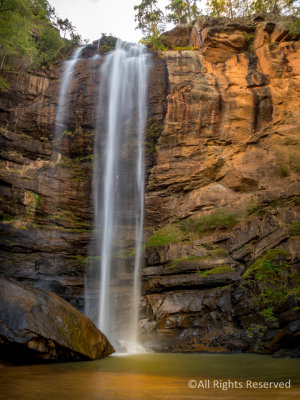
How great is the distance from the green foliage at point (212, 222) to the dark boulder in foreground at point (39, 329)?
26.6ft

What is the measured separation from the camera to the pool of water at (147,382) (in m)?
3.52

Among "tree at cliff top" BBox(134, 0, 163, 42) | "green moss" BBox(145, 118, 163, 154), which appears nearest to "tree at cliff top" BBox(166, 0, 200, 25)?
"tree at cliff top" BBox(134, 0, 163, 42)

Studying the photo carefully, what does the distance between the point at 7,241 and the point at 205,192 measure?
10036 millimetres

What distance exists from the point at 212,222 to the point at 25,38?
14621mm

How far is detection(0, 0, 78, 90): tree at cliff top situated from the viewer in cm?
1414

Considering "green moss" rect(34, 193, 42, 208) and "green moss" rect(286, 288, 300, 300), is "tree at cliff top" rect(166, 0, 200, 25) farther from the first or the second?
"green moss" rect(286, 288, 300, 300)

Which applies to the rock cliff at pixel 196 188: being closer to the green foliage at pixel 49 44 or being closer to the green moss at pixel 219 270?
the green moss at pixel 219 270

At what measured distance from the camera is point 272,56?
18047 mm

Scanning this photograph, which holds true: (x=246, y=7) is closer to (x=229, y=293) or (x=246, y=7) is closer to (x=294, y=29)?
(x=294, y=29)

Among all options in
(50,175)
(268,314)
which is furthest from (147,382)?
(50,175)

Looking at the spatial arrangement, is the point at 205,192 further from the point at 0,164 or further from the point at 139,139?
the point at 0,164

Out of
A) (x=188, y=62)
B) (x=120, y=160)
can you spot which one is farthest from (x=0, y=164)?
(x=188, y=62)

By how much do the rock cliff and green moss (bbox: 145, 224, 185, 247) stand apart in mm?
102

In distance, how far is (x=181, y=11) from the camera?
2978 centimetres
